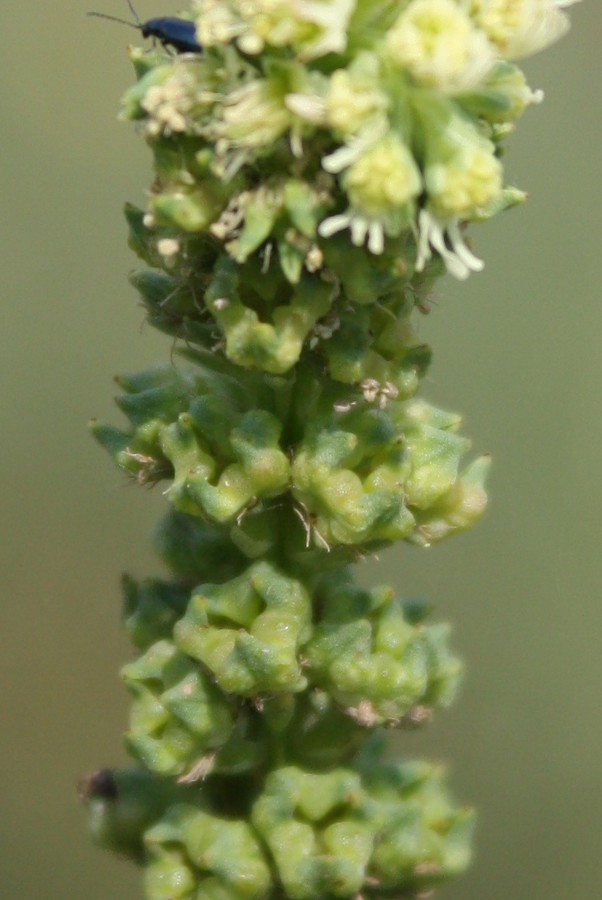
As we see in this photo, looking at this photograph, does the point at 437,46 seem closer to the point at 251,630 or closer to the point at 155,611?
the point at 251,630

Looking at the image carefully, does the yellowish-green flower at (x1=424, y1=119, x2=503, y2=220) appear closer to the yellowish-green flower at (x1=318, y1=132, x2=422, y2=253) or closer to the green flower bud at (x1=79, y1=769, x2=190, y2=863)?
the yellowish-green flower at (x1=318, y1=132, x2=422, y2=253)

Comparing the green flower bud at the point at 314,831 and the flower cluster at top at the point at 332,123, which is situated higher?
the flower cluster at top at the point at 332,123

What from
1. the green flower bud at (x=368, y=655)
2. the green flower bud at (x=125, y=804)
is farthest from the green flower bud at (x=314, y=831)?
the green flower bud at (x=125, y=804)

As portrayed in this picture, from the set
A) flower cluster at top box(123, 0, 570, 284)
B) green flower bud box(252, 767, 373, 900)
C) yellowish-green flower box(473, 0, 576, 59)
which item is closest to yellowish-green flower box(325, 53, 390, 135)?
flower cluster at top box(123, 0, 570, 284)

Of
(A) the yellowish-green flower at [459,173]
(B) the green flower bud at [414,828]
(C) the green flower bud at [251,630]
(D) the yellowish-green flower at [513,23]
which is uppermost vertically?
(D) the yellowish-green flower at [513,23]

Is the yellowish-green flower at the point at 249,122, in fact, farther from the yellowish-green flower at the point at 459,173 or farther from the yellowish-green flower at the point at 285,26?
the yellowish-green flower at the point at 459,173

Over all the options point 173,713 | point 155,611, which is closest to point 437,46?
point 155,611
